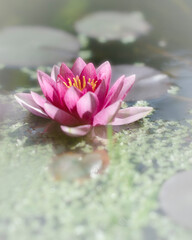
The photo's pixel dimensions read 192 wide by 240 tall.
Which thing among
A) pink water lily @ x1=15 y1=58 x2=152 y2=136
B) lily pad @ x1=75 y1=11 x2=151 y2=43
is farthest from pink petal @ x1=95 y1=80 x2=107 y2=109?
lily pad @ x1=75 y1=11 x2=151 y2=43

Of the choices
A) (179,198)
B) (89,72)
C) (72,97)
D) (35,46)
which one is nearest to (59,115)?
(72,97)

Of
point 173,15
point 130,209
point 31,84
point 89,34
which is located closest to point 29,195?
point 130,209

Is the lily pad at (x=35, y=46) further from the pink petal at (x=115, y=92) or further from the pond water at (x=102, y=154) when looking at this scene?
the pink petal at (x=115, y=92)

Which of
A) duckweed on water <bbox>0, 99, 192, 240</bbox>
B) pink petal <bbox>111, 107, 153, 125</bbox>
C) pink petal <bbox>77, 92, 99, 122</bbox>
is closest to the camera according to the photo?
duckweed on water <bbox>0, 99, 192, 240</bbox>

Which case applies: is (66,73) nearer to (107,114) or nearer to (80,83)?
(80,83)

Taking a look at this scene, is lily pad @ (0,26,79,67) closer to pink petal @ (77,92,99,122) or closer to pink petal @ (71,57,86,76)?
pink petal @ (71,57,86,76)

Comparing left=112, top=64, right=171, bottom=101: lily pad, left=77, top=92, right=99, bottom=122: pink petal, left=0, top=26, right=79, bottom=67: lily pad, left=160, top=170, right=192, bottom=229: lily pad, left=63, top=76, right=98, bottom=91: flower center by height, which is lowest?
left=160, top=170, right=192, bottom=229: lily pad

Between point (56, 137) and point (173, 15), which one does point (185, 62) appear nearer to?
point (173, 15)
